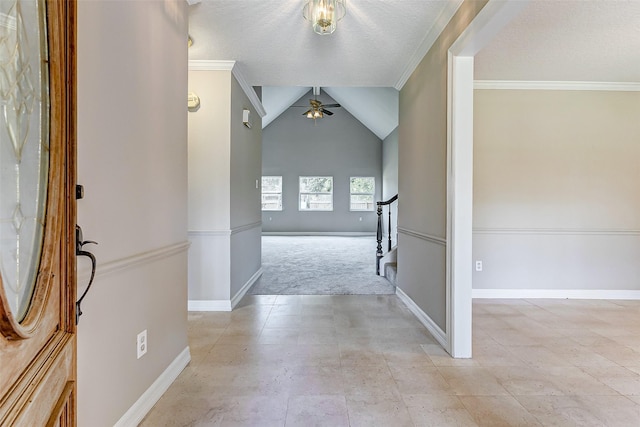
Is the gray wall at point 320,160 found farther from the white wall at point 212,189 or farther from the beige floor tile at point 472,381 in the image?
the beige floor tile at point 472,381

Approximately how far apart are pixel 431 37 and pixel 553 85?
2068 millimetres

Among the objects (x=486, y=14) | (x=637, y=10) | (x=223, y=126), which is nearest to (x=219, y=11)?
(x=223, y=126)

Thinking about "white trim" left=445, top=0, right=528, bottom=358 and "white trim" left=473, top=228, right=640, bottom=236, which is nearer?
"white trim" left=445, top=0, right=528, bottom=358

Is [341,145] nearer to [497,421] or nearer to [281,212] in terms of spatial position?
[281,212]

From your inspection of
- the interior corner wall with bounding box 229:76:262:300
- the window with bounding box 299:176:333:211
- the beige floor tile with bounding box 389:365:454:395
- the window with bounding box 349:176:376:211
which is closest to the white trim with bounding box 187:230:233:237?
the interior corner wall with bounding box 229:76:262:300

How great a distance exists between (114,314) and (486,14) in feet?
8.00

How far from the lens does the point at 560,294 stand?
3.69 meters

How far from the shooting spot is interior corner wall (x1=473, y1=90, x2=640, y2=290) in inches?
145

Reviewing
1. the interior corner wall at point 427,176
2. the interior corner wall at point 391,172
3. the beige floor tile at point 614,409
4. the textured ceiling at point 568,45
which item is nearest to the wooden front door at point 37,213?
the interior corner wall at point 427,176

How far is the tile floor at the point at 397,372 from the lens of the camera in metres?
1.61

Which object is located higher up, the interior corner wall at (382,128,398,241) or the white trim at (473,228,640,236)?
the interior corner wall at (382,128,398,241)

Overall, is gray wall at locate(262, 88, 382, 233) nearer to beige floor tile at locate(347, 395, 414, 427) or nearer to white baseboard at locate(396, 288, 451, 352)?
white baseboard at locate(396, 288, 451, 352)

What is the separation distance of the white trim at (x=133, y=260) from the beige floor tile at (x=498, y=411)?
1.81 meters

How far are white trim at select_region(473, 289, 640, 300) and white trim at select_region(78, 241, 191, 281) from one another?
10.8 feet
